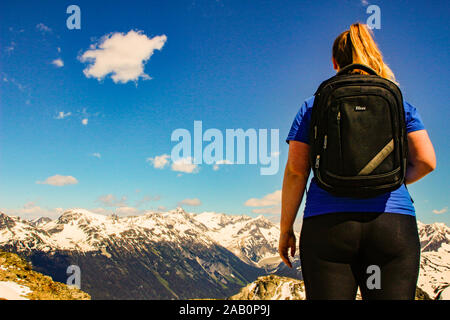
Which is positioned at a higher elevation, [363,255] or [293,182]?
[293,182]

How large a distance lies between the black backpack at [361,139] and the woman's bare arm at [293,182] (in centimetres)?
38

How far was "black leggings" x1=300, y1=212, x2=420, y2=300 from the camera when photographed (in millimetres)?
3242

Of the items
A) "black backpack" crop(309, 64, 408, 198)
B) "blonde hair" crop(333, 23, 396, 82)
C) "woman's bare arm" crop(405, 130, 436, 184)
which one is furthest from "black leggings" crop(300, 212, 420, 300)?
"blonde hair" crop(333, 23, 396, 82)

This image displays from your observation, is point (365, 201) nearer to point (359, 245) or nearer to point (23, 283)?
point (359, 245)

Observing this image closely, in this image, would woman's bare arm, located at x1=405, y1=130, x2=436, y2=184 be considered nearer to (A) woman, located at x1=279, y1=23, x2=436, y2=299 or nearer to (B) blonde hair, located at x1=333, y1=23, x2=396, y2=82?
(A) woman, located at x1=279, y1=23, x2=436, y2=299

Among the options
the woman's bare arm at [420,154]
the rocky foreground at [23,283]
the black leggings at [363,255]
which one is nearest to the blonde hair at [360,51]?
the woman's bare arm at [420,154]

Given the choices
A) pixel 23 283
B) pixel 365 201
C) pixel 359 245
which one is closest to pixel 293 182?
pixel 365 201

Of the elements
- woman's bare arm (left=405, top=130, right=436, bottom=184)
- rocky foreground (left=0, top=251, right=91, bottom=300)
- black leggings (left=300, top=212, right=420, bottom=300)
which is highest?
woman's bare arm (left=405, top=130, right=436, bottom=184)

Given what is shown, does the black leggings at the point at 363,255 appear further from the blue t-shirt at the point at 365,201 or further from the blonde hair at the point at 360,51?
the blonde hair at the point at 360,51

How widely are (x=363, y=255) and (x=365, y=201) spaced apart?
0.56m

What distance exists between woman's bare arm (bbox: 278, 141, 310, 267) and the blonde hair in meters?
1.32

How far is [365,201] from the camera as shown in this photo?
3.39m
